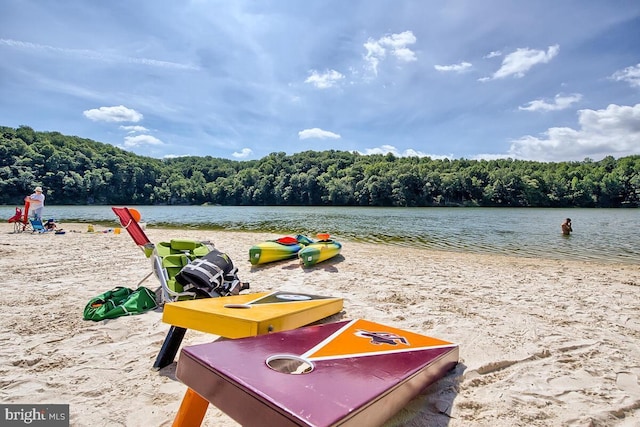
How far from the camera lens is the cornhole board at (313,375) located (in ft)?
4.84

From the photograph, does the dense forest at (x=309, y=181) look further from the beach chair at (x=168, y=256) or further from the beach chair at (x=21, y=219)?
the beach chair at (x=168, y=256)

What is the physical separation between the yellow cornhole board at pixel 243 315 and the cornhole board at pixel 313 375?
0.35 metres

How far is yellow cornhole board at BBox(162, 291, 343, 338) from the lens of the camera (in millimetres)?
2717

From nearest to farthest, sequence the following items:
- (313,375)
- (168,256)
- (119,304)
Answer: (313,375) < (119,304) < (168,256)

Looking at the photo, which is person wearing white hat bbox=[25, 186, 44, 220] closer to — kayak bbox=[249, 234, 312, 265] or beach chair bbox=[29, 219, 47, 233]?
beach chair bbox=[29, 219, 47, 233]

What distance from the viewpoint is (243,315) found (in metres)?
2.86

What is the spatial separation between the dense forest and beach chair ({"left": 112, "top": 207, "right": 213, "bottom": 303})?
65186 millimetres

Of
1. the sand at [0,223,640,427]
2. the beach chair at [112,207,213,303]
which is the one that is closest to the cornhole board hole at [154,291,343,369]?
the sand at [0,223,640,427]

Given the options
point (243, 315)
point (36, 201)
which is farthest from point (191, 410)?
point (36, 201)

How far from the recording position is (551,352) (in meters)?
3.20

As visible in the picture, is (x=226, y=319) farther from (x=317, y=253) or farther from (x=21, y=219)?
(x=21, y=219)

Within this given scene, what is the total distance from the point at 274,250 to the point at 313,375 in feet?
20.1

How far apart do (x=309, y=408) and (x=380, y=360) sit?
91 cm

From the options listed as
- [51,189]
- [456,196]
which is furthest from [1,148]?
[456,196]
